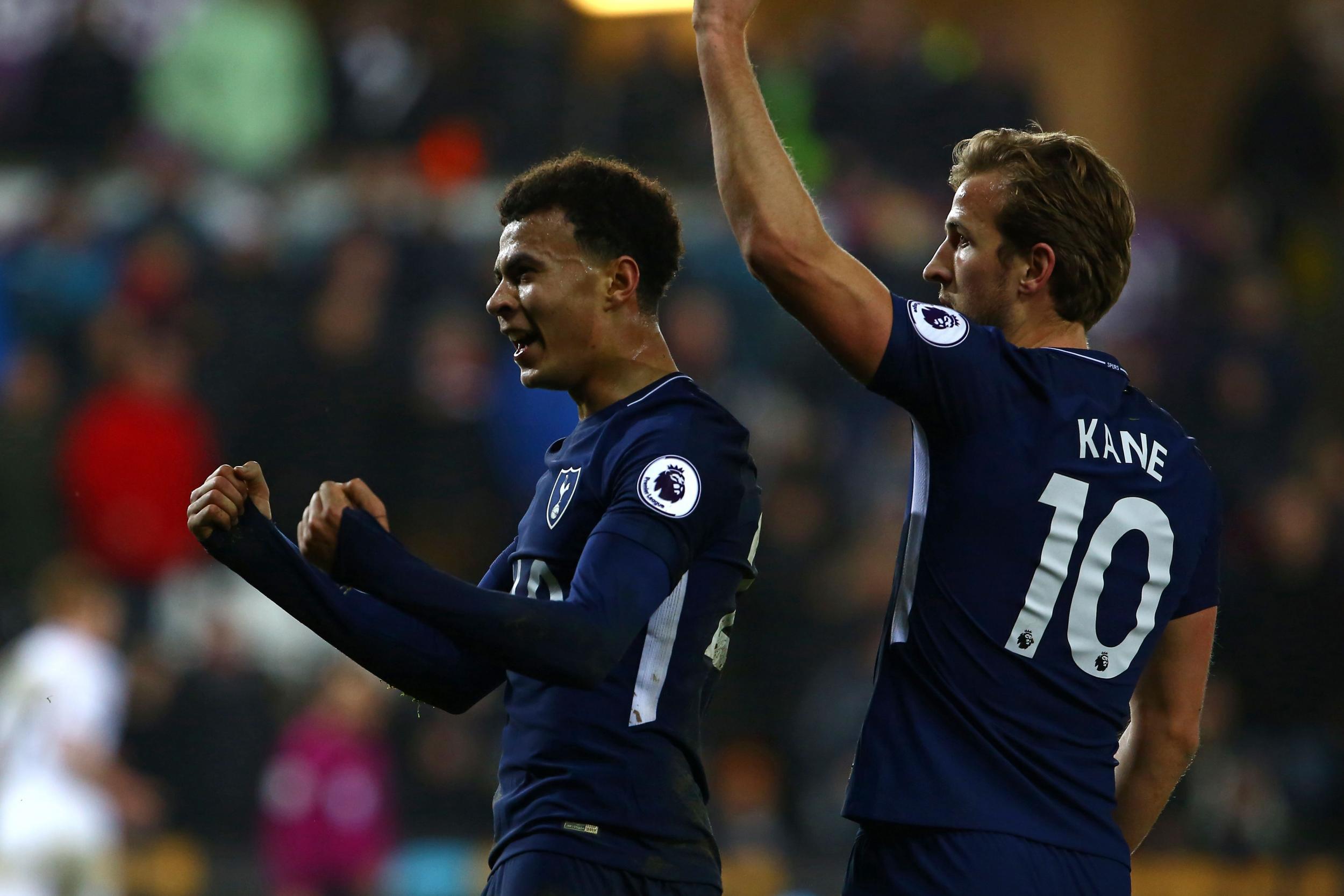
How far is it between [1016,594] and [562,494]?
0.86 metres

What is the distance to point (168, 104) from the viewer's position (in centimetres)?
1139

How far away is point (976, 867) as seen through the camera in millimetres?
3078

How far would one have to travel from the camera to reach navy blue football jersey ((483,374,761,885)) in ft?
10.4

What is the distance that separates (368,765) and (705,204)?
13.3 ft

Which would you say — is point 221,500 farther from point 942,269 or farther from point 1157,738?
point 1157,738

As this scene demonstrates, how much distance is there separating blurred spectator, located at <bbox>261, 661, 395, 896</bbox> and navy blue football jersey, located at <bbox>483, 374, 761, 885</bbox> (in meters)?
6.09

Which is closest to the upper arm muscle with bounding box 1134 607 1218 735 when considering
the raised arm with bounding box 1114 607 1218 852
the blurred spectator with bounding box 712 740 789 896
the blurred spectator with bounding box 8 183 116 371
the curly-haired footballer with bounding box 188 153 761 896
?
the raised arm with bounding box 1114 607 1218 852

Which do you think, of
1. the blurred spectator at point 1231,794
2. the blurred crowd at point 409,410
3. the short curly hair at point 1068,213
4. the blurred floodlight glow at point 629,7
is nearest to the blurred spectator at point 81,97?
the blurred crowd at point 409,410

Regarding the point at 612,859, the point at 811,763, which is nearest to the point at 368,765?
the point at 811,763

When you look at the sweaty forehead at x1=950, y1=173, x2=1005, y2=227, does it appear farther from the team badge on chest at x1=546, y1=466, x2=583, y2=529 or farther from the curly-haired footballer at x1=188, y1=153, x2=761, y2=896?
the team badge on chest at x1=546, y1=466, x2=583, y2=529

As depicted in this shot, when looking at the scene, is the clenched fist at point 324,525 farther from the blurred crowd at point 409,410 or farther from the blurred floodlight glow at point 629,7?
the blurred floodlight glow at point 629,7

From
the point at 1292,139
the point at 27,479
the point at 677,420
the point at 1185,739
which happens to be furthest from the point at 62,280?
the point at 1185,739

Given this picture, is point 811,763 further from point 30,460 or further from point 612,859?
point 612,859

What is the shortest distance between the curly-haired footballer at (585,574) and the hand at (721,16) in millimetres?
474
